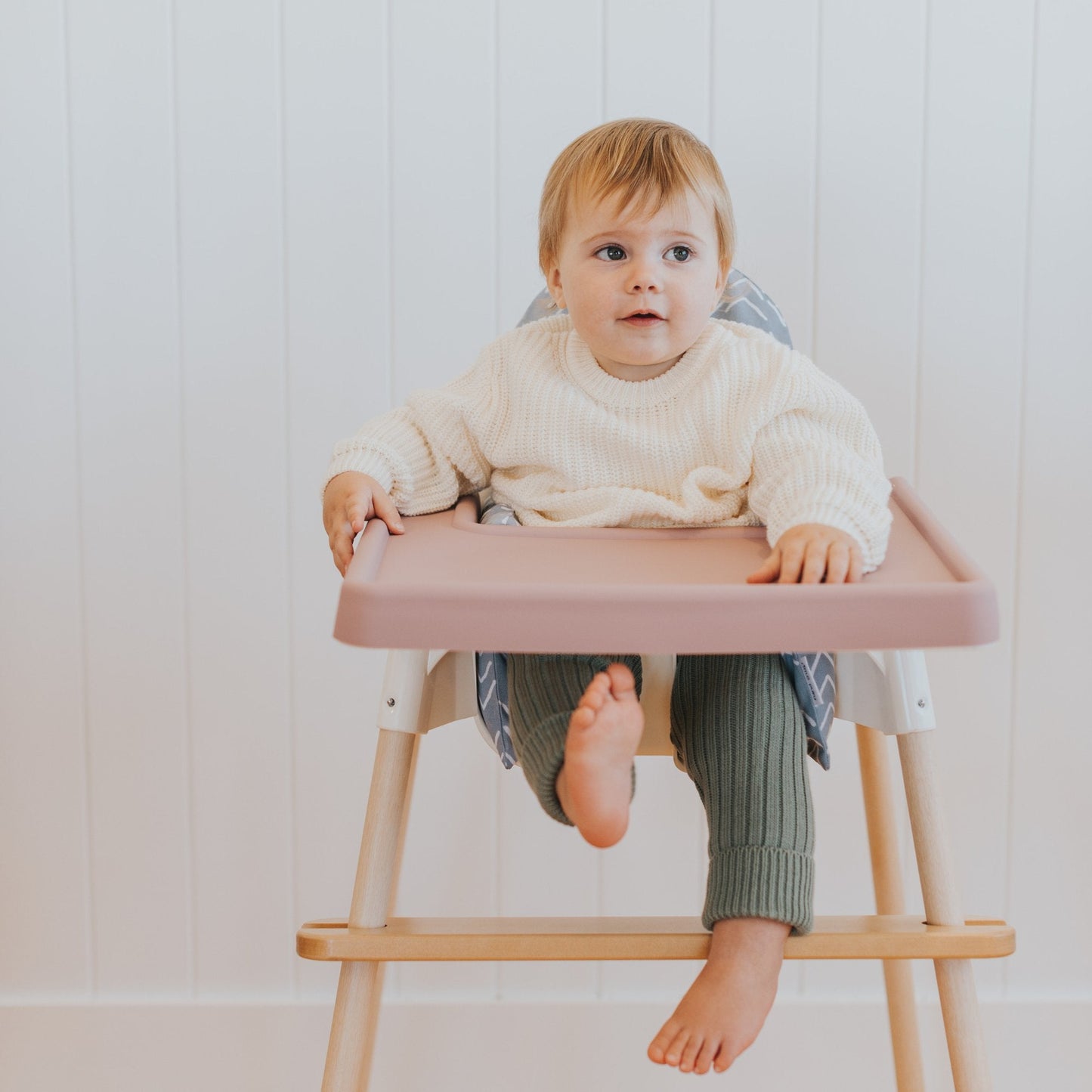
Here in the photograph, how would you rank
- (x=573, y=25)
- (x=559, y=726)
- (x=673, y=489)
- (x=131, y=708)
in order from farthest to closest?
(x=131, y=708) → (x=573, y=25) → (x=673, y=489) → (x=559, y=726)

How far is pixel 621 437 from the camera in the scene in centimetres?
97

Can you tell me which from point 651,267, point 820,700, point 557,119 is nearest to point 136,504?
point 557,119

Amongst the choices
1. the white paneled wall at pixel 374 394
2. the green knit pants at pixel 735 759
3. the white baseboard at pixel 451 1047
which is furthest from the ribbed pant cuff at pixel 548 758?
the white baseboard at pixel 451 1047

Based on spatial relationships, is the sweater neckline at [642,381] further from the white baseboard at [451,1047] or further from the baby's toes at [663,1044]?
the white baseboard at [451,1047]

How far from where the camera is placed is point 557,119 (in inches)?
51.4

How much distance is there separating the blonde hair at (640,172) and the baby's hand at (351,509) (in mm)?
238

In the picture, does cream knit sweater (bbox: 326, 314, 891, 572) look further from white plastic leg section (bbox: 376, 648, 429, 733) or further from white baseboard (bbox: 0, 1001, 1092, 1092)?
white baseboard (bbox: 0, 1001, 1092, 1092)

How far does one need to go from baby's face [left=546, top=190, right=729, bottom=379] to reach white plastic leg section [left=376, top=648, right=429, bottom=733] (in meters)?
0.27

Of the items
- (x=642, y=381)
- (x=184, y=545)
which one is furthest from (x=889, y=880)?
(x=184, y=545)

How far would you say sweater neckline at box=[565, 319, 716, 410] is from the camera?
39.0 inches

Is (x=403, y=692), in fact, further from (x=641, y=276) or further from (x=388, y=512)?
(x=641, y=276)

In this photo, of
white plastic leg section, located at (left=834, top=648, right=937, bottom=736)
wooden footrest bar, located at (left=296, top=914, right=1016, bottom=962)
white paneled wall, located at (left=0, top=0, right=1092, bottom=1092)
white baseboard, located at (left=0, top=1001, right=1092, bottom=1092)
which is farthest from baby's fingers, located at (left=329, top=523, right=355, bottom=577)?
white baseboard, located at (left=0, top=1001, right=1092, bottom=1092)

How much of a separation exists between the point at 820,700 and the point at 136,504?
2.58 ft

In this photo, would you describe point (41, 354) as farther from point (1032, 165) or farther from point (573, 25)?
point (1032, 165)
